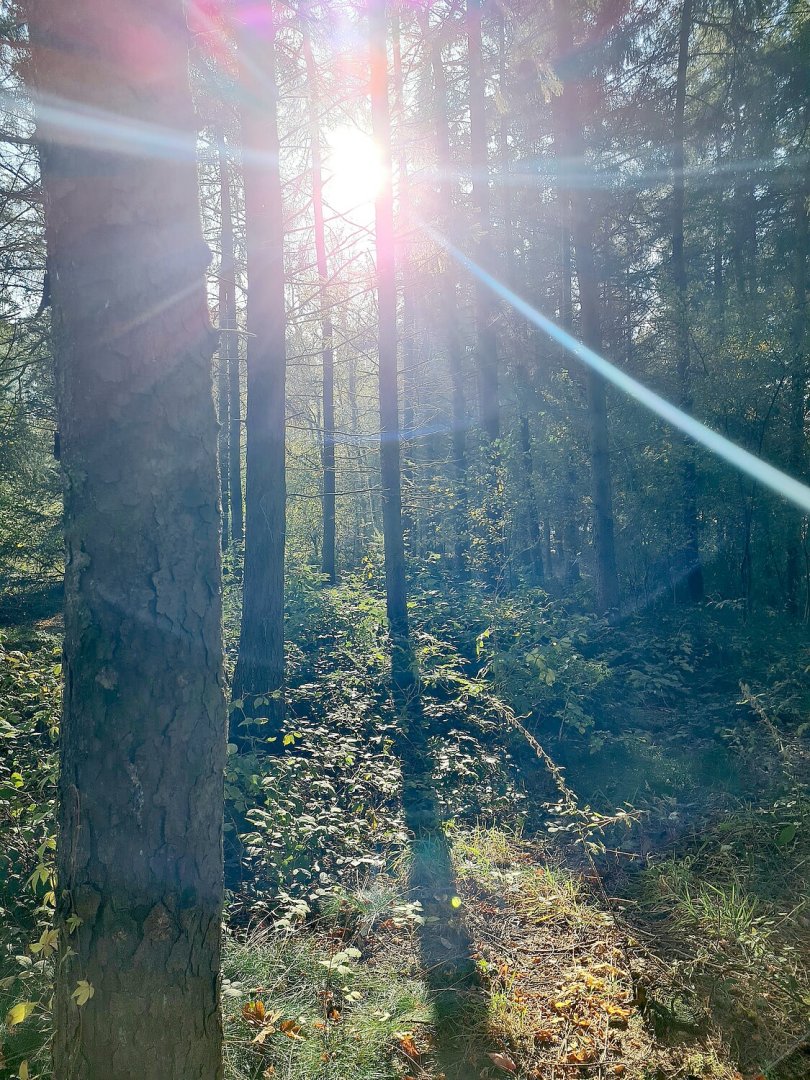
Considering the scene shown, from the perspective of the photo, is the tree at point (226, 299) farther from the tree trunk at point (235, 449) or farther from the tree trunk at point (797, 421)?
the tree trunk at point (797, 421)

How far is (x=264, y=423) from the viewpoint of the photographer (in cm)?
694

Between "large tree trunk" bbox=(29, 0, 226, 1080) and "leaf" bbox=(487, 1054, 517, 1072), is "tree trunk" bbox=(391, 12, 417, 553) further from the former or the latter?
"large tree trunk" bbox=(29, 0, 226, 1080)

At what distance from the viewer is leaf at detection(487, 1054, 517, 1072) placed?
9.52 ft

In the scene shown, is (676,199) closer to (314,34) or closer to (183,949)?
(314,34)

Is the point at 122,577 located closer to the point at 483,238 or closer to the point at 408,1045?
the point at 408,1045

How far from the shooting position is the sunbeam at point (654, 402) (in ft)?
34.7

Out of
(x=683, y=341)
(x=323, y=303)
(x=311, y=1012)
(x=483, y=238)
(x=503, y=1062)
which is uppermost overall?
(x=483, y=238)

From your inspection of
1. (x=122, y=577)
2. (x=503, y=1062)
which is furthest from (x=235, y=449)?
(x=122, y=577)

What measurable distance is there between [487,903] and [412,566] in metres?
11.4

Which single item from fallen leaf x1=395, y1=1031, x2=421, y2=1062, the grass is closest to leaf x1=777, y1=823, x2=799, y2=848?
the grass

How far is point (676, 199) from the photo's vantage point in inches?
533

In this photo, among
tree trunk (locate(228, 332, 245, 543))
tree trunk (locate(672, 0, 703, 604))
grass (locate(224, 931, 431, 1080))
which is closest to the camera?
grass (locate(224, 931, 431, 1080))

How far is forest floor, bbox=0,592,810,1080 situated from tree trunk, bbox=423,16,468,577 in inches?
222

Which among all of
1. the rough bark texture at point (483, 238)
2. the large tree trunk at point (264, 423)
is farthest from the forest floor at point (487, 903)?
the rough bark texture at point (483, 238)
